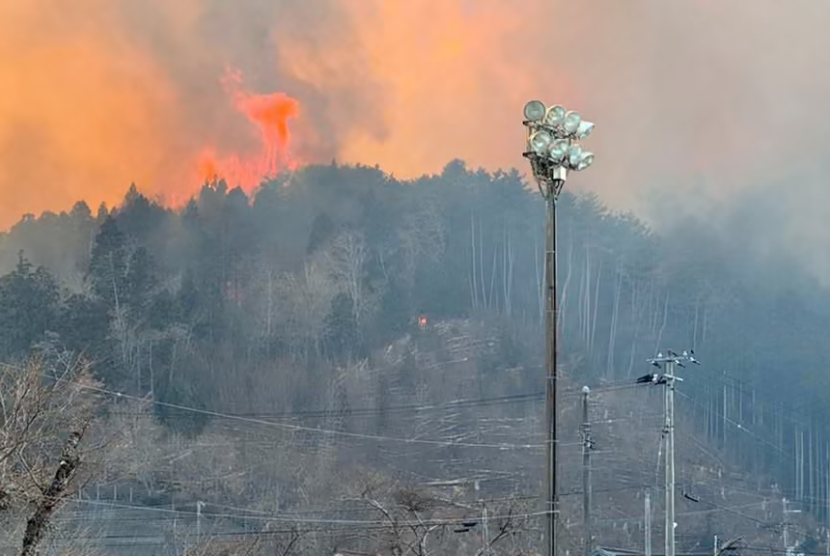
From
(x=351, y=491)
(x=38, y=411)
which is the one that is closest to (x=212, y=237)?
(x=351, y=491)

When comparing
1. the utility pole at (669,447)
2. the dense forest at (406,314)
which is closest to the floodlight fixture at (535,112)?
the utility pole at (669,447)

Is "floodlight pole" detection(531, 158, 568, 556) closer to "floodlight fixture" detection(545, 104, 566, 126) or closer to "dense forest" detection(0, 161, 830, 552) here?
"floodlight fixture" detection(545, 104, 566, 126)

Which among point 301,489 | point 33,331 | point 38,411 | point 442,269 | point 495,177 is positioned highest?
point 495,177

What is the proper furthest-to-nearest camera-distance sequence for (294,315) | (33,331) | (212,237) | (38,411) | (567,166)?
(212,237) < (294,315) < (33,331) < (38,411) < (567,166)

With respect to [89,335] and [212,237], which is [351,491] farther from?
Answer: [212,237]

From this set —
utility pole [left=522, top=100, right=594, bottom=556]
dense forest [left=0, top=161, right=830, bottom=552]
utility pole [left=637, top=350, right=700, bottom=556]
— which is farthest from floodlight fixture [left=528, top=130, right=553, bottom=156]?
dense forest [left=0, top=161, right=830, bottom=552]

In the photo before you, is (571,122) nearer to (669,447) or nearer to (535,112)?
(535,112)

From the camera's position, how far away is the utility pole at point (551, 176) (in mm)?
8508

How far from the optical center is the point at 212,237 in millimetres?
92312

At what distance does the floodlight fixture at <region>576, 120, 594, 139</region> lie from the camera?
29.9 feet

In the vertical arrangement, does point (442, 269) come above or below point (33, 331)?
above

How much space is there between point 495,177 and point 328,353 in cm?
3121

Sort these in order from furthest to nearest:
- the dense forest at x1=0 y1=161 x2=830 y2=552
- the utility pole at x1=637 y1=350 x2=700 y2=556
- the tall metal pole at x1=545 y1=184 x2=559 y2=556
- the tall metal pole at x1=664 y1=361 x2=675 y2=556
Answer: the dense forest at x1=0 y1=161 x2=830 y2=552, the utility pole at x1=637 y1=350 x2=700 y2=556, the tall metal pole at x1=664 y1=361 x2=675 y2=556, the tall metal pole at x1=545 y1=184 x2=559 y2=556

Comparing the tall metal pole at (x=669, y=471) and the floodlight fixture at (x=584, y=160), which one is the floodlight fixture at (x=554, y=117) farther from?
the tall metal pole at (x=669, y=471)
